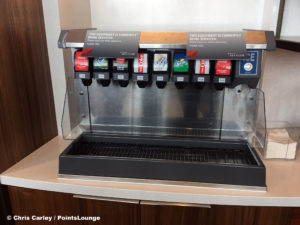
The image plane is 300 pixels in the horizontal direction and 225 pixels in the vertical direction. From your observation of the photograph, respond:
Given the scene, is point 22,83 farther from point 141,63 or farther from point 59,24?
point 141,63

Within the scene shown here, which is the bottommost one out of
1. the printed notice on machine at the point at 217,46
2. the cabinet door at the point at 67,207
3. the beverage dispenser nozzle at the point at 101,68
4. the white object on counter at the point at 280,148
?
the cabinet door at the point at 67,207

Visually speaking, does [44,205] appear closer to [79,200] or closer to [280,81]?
[79,200]

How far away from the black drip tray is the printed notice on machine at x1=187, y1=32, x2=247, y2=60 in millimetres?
365

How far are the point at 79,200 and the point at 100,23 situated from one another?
858mm

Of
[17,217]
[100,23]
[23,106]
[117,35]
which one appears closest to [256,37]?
[117,35]

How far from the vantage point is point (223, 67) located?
902 millimetres

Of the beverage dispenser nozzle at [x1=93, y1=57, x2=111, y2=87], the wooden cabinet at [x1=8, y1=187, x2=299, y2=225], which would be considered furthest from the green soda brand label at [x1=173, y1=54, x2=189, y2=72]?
the wooden cabinet at [x1=8, y1=187, x2=299, y2=225]

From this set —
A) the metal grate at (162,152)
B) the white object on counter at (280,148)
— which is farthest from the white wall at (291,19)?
the metal grate at (162,152)

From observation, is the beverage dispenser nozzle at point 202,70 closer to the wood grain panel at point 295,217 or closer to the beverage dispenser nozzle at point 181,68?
the beverage dispenser nozzle at point 181,68

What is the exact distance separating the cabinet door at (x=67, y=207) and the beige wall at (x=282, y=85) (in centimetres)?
88

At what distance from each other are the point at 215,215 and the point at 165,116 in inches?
18.5

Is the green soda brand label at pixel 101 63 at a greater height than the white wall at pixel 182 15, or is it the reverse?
the white wall at pixel 182 15

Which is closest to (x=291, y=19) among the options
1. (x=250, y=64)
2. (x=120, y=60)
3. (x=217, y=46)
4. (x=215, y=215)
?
(x=250, y=64)

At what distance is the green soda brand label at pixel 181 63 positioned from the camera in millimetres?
920
